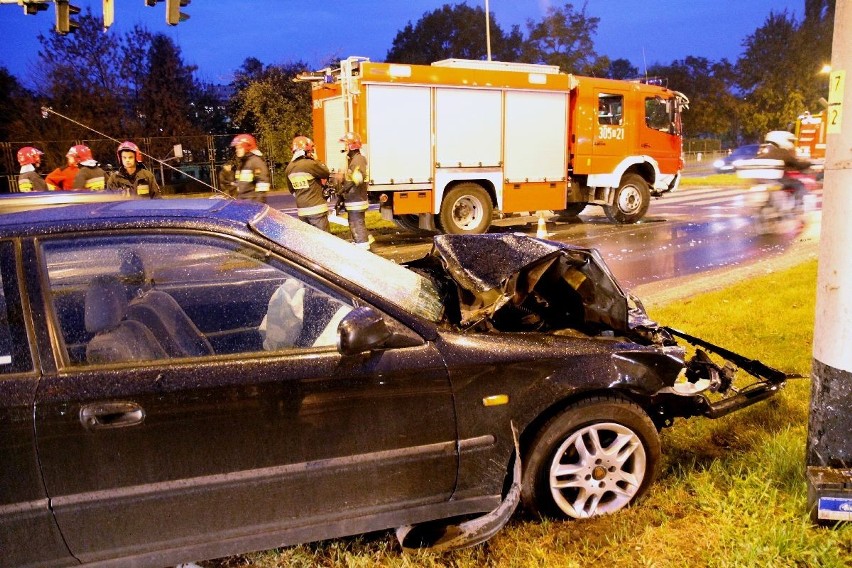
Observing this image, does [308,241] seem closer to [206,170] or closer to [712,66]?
[206,170]

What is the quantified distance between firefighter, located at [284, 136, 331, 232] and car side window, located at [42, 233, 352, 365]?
6.85 m

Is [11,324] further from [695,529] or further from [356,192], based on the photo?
[356,192]

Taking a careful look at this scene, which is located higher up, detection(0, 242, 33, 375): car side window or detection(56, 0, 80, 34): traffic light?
detection(56, 0, 80, 34): traffic light

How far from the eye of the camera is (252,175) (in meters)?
10.1

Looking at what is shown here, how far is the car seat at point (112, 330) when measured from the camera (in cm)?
252

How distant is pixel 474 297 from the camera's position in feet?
10.8

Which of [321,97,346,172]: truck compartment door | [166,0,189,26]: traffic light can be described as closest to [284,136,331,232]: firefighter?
[321,97,346,172]: truck compartment door

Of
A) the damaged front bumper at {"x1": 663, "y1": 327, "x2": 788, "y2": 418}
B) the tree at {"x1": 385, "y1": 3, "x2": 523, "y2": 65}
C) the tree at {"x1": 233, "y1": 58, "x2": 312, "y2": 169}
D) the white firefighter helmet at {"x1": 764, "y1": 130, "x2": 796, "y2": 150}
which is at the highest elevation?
the tree at {"x1": 385, "y1": 3, "x2": 523, "y2": 65}

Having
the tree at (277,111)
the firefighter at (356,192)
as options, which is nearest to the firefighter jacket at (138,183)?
the firefighter at (356,192)

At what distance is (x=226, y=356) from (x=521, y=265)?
1486 mm

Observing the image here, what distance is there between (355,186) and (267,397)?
8067 millimetres

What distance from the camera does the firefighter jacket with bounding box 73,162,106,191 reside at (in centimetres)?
962

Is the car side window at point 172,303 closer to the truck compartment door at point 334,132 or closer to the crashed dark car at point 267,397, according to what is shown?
the crashed dark car at point 267,397

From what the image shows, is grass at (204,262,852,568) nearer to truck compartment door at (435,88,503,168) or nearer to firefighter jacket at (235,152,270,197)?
firefighter jacket at (235,152,270,197)
